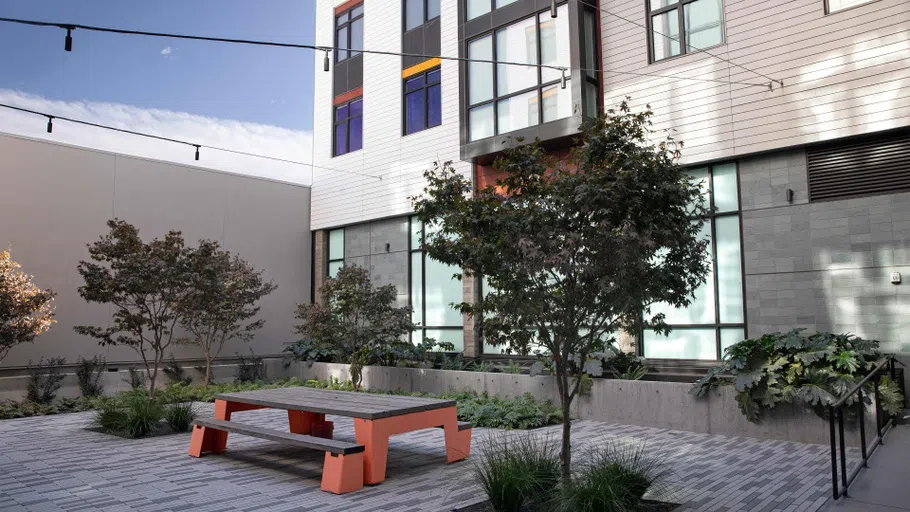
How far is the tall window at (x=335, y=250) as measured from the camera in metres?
20.4

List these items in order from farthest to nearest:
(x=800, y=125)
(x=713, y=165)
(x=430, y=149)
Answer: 1. (x=430, y=149)
2. (x=713, y=165)
3. (x=800, y=125)

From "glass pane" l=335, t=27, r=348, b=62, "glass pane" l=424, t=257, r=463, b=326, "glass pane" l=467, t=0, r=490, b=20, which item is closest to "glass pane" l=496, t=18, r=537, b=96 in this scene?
Result: "glass pane" l=467, t=0, r=490, b=20

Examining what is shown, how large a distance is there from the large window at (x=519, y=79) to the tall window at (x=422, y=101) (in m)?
1.76

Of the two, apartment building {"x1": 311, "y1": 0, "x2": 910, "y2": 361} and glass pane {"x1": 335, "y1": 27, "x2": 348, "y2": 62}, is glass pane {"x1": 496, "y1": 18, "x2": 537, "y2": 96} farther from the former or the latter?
glass pane {"x1": 335, "y1": 27, "x2": 348, "y2": 62}

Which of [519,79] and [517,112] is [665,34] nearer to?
[519,79]

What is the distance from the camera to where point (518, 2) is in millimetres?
15000

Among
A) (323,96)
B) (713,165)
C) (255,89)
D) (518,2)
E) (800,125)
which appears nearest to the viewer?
(800,125)

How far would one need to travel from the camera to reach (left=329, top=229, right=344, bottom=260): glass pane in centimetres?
2036

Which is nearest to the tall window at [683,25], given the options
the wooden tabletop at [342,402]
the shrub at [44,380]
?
the wooden tabletop at [342,402]

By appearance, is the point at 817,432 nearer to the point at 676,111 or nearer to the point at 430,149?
the point at 676,111

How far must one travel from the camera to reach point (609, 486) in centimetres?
489

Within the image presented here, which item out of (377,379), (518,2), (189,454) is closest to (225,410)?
(189,454)

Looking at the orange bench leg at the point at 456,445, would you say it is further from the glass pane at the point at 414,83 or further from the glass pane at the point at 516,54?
the glass pane at the point at 414,83

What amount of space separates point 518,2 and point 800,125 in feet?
22.5
